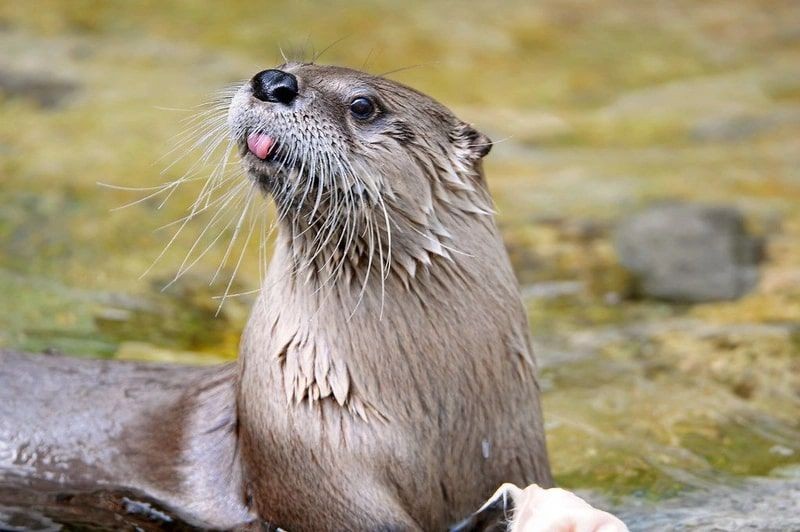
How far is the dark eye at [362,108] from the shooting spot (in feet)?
10.2

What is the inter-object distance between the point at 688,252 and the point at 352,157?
278cm

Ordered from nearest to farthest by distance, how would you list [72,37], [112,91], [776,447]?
1. [776,447]
2. [112,91]
3. [72,37]

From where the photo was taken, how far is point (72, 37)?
7.75 m

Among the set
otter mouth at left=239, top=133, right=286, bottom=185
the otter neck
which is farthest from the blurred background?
the otter neck

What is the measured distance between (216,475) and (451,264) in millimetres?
776

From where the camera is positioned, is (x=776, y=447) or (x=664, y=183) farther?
(x=664, y=183)

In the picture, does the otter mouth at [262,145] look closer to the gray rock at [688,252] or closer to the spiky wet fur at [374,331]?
the spiky wet fur at [374,331]

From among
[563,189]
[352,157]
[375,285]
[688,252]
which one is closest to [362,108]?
[352,157]

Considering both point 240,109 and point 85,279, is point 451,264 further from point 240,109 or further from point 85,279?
point 85,279

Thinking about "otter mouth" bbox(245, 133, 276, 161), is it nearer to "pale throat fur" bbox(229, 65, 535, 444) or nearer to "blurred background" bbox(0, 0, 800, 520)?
"pale throat fur" bbox(229, 65, 535, 444)

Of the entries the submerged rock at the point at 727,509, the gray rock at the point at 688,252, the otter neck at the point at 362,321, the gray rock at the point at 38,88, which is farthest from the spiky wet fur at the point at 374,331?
the gray rock at the point at 38,88

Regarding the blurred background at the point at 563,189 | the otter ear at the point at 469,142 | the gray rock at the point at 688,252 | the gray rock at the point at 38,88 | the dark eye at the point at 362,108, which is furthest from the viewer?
the gray rock at the point at 38,88

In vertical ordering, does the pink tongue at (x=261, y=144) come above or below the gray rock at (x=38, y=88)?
below

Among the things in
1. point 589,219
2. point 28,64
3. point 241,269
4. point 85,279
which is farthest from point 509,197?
point 28,64
